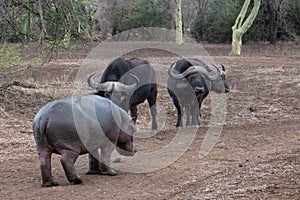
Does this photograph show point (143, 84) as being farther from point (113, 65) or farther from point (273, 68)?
point (273, 68)

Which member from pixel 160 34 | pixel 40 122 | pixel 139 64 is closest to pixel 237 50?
pixel 160 34

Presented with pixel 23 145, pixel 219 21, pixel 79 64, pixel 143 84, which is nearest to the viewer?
pixel 23 145

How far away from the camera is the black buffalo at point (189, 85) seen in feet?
45.5

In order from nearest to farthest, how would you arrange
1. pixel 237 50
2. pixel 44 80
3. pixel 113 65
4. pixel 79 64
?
pixel 113 65, pixel 44 80, pixel 79 64, pixel 237 50

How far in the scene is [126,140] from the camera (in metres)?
9.12

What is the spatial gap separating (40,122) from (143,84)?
599cm

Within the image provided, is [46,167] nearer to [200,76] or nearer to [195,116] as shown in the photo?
[195,116]

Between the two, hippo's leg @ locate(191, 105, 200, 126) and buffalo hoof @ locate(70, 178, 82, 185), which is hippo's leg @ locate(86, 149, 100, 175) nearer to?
buffalo hoof @ locate(70, 178, 82, 185)

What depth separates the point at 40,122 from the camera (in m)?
8.13

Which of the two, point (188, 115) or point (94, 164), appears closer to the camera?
point (94, 164)

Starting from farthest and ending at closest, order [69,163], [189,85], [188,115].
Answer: [188,115]
[189,85]
[69,163]

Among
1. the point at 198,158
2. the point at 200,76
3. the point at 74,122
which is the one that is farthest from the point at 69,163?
the point at 200,76

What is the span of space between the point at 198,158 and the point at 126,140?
175 centimetres

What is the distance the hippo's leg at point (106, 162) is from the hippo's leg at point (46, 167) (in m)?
0.98
